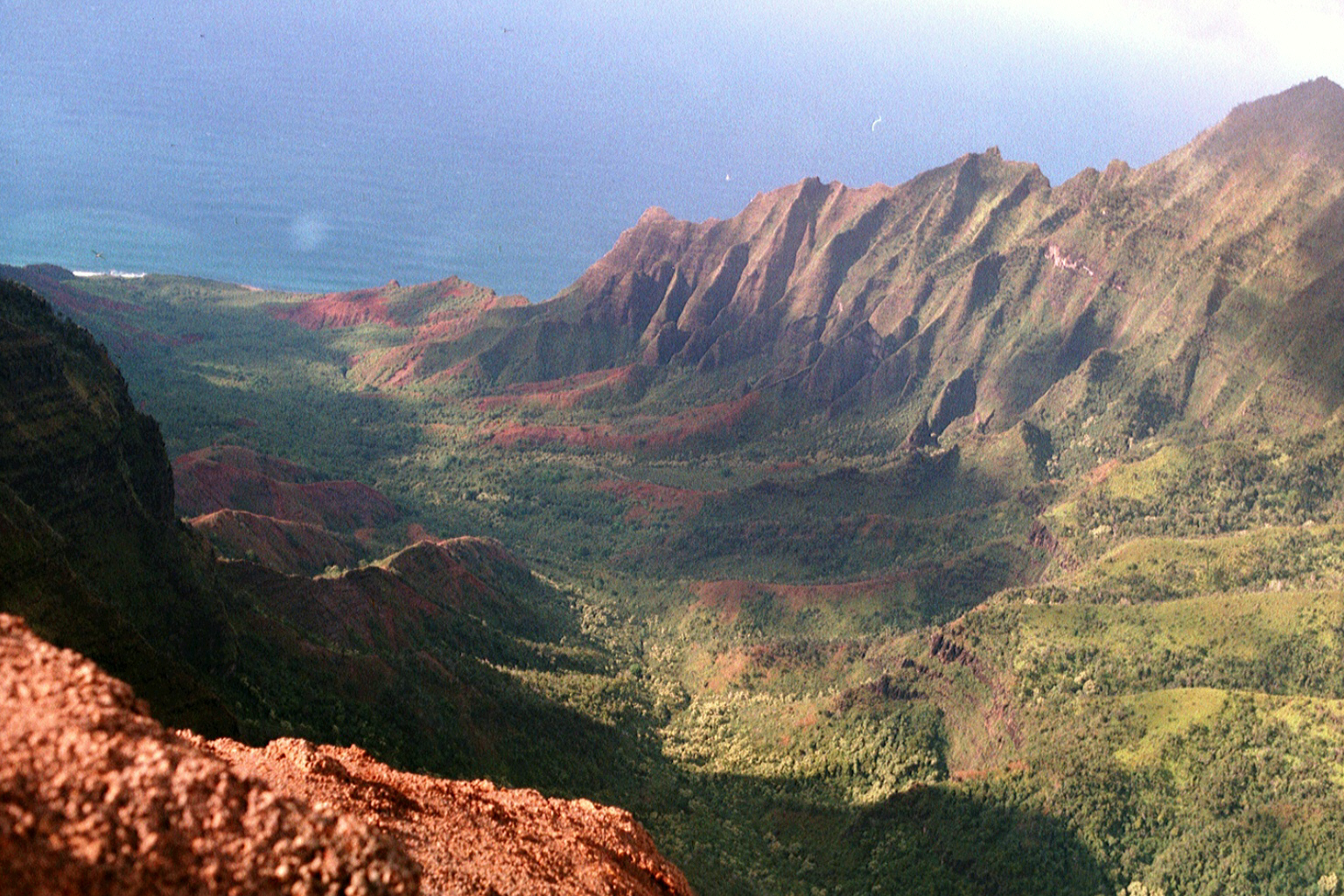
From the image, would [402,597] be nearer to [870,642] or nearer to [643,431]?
[870,642]

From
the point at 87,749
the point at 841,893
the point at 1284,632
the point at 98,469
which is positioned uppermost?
the point at 98,469

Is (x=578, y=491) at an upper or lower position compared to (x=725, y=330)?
lower

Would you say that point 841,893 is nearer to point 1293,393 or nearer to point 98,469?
point 98,469

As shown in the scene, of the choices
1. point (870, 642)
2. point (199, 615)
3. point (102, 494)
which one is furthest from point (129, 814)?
point (870, 642)

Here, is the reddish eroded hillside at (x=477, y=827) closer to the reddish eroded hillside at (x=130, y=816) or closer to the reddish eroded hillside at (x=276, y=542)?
the reddish eroded hillside at (x=130, y=816)

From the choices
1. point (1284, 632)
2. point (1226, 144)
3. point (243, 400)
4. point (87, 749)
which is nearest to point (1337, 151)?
point (1226, 144)
